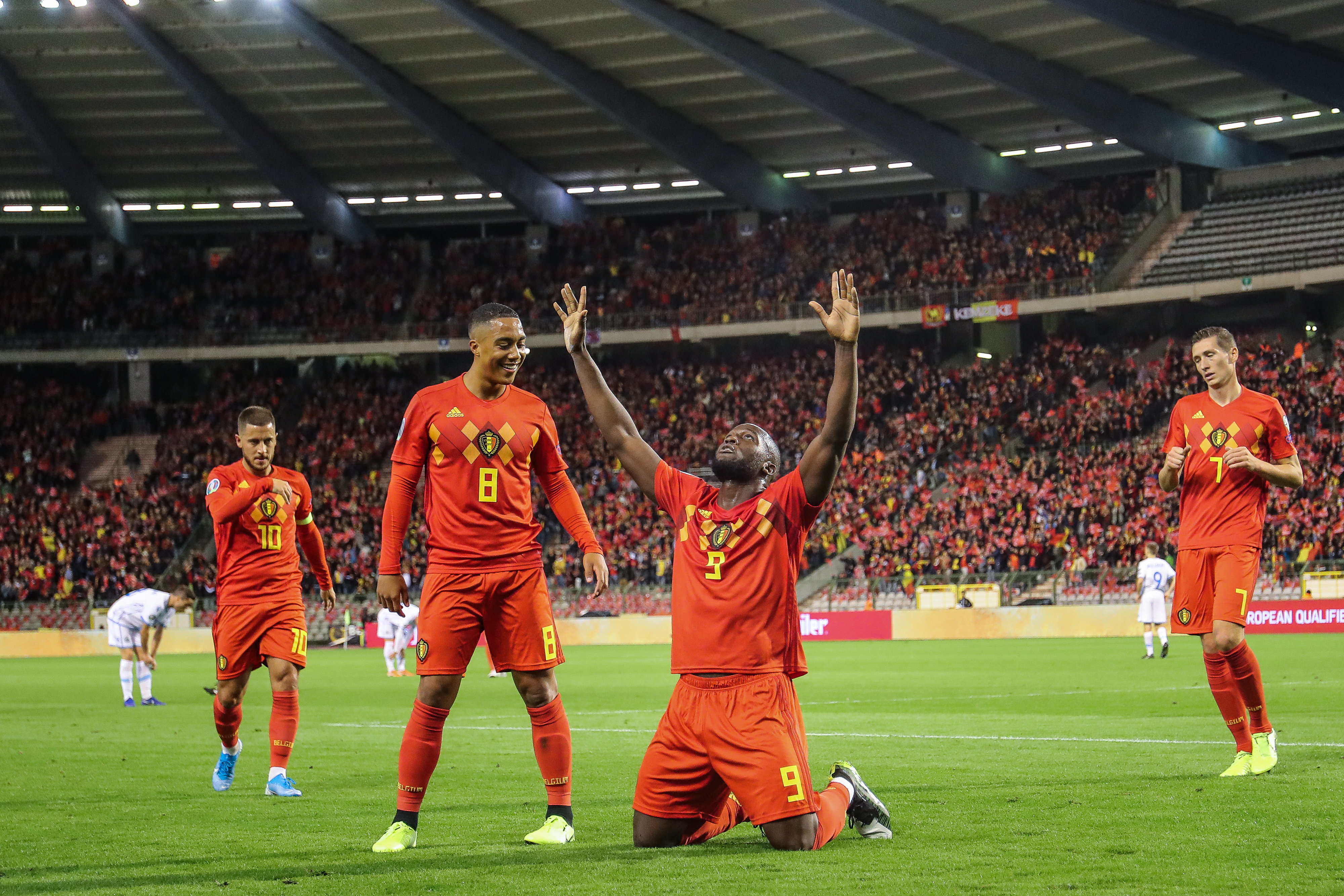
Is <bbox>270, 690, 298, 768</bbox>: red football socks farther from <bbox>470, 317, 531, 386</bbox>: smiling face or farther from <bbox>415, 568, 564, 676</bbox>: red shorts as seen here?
<bbox>470, 317, 531, 386</bbox>: smiling face

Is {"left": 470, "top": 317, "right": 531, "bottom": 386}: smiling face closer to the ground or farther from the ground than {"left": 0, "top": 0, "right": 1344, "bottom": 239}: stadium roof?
closer to the ground

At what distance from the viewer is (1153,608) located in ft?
85.6

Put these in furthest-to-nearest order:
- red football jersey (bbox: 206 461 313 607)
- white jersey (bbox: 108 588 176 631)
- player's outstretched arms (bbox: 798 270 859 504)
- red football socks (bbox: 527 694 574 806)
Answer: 1. white jersey (bbox: 108 588 176 631)
2. red football jersey (bbox: 206 461 313 607)
3. red football socks (bbox: 527 694 574 806)
4. player's outstretched arms (bbox: 798 270 859 504)

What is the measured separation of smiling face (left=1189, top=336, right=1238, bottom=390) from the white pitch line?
9.83ft

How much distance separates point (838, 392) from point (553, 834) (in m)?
2.64

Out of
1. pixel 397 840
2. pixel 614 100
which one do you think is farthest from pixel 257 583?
pixel 614 100

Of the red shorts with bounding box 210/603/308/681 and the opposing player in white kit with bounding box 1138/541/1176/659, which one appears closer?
the red shorts with bounding box 210/603/308/681

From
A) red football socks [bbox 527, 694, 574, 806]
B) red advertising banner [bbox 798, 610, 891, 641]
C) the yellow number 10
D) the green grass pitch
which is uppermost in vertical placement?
the yellow number 10

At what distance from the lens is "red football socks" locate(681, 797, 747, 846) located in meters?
7.47

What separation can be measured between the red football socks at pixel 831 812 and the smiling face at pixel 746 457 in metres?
1.56

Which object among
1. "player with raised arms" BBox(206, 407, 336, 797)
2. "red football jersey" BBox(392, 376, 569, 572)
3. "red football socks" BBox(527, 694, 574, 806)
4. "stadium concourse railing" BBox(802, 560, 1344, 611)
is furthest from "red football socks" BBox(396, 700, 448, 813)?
"stadium concourse railing" BBox(802, 560, 1344, 611)

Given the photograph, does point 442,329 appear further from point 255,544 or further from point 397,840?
point 397,840

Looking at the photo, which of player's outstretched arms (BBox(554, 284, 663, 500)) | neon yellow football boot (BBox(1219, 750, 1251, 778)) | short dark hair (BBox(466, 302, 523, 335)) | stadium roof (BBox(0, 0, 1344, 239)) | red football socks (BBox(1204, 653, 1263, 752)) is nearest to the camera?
player's outstretched arms (BBox(554, 284, 663, 500))

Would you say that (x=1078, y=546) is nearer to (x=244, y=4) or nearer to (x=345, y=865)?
(x=244, y=4)
